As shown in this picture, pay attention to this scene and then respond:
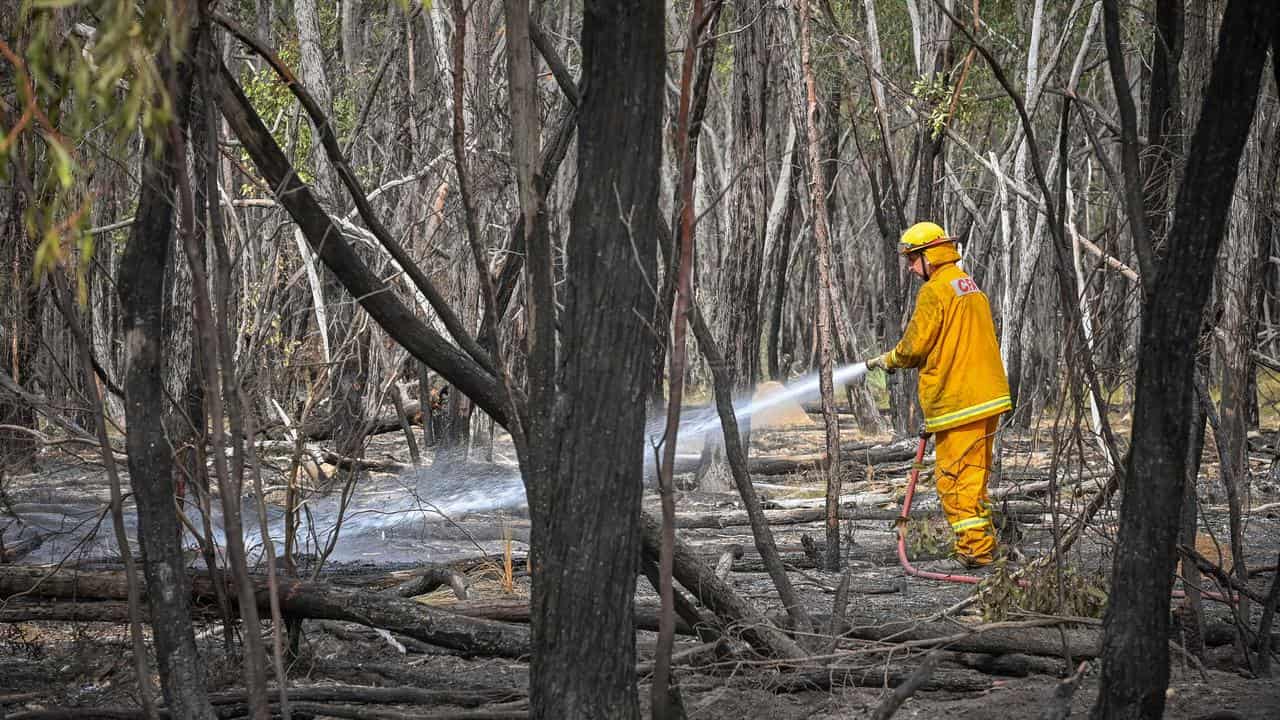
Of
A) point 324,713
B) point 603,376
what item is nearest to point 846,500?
point 324,713

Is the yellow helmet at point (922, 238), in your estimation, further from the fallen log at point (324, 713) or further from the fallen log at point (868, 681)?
the fallen log at point (324, 713)

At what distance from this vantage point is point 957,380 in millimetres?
7141

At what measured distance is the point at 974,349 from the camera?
23.5 ft

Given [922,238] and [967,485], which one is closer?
[967,485]

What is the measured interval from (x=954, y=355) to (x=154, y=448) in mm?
4914

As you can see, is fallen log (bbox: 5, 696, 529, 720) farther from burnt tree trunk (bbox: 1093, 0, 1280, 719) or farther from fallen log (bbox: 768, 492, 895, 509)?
fallen log (bbox: 768, 492, 895, 509)

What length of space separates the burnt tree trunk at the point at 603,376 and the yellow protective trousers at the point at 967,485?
4190 millimetres

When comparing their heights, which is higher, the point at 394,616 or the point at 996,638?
the point at 394,616

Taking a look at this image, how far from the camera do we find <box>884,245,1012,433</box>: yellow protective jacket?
7.12 m

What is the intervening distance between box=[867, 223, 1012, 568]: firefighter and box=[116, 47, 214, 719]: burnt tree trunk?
4.43 meters

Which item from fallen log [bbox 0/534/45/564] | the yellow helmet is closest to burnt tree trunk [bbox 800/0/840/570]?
the yellow helmet

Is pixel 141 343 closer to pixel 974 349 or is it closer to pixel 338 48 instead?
pixel 974 349

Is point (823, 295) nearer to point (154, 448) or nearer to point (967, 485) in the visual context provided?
point (967, 485)

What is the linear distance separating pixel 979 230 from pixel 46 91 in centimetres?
2193
